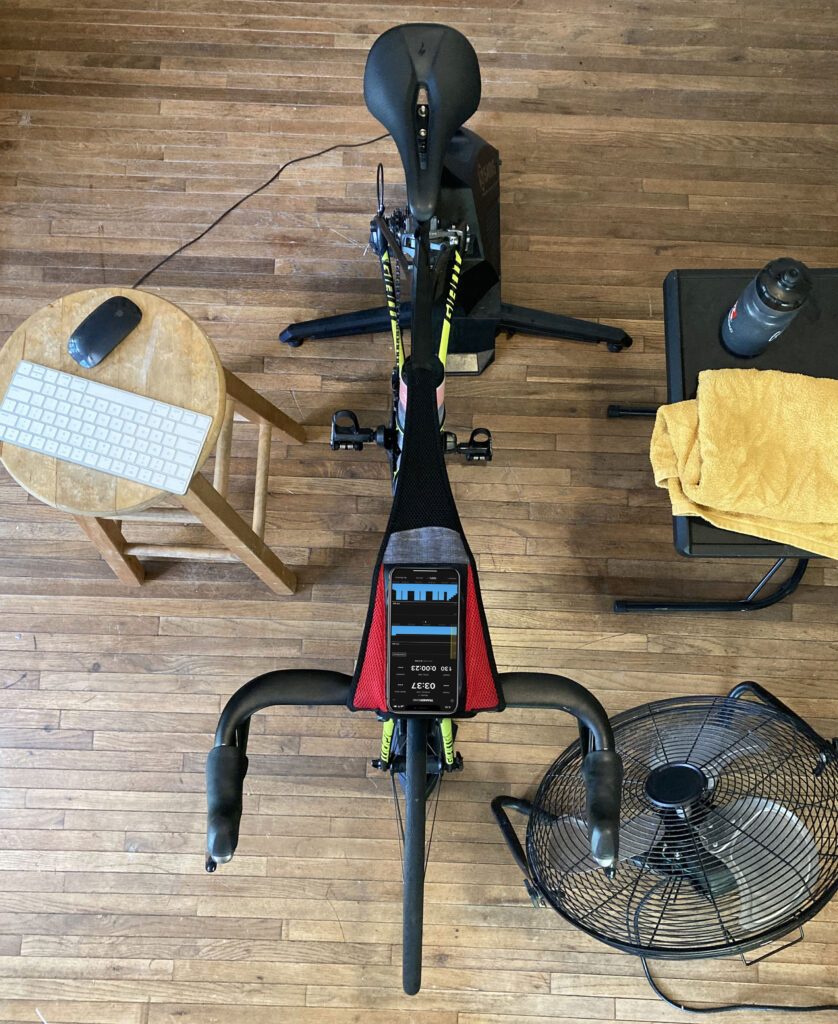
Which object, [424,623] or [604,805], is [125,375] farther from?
[604,805]

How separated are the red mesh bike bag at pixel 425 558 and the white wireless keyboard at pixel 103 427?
1.32 ft

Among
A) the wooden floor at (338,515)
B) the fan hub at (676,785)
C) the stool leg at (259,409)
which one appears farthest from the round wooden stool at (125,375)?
the fan hub at (676,785)

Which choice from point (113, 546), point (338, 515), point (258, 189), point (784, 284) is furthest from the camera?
point (258, 189)

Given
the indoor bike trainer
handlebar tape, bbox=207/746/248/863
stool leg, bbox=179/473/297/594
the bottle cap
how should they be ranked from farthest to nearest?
1. the indoor bike trainer
2. stool leg, bbox=179/473/297/594
3. the bottle cap
4. handlebar tape, bbox=207/746/248/863

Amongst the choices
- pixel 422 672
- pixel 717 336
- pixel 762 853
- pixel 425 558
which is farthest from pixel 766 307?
pixel 762 853

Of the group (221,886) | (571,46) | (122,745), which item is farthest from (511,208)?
(221,886)

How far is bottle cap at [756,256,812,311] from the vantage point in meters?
1.12

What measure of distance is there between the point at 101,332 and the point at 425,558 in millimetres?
703

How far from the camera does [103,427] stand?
1.28 metres

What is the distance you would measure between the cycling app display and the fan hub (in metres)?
0.47

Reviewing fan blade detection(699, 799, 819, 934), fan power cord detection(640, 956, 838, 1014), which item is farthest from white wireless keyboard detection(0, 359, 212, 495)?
fan power cord detection(640, 956, 838, 1014)

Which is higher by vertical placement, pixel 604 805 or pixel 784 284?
pixel 784 284

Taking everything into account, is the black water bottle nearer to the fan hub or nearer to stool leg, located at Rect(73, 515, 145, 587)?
the fan hub

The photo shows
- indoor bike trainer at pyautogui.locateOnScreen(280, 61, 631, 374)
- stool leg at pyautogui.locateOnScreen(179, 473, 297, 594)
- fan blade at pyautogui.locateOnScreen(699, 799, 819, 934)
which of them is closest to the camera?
fan blade at pyautogui.locateOnScreen(699, 799, 819, 934)
